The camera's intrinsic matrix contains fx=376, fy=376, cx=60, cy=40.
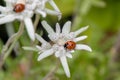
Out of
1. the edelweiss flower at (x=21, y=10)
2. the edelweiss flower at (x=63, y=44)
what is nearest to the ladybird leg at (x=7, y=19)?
the edelweiss flower at (x=21, y=10)

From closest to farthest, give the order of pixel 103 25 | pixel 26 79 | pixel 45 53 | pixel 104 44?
pixel 45 53, pixel 26 79, pixel 104 44, pixel 103 25

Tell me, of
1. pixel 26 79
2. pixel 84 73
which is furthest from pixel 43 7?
pixel 84 73

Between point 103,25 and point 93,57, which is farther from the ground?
point 103,25

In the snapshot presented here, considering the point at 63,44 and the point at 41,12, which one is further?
the point at 63,44

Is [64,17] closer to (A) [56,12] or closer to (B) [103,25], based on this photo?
(B) [103,25]

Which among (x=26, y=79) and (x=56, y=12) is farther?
(x=26, y=79)

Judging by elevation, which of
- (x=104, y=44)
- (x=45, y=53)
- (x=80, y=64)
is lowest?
(x=45, y=53)

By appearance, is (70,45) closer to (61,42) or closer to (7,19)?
(61,42)

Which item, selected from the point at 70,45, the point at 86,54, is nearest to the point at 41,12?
the point at 70,45

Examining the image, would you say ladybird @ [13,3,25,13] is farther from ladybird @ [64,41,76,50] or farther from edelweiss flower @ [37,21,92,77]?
ladybird @ [64,41,76,50]
